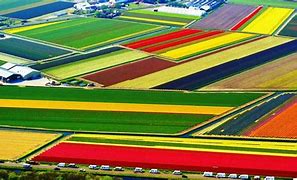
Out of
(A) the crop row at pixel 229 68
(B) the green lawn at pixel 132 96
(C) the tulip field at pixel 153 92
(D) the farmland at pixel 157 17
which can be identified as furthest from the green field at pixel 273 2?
(B) the green lawn at pixel 132 96

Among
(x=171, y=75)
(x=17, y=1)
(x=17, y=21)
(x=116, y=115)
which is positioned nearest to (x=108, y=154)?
(x=116, y=115)

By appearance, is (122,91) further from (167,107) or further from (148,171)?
(148,171)

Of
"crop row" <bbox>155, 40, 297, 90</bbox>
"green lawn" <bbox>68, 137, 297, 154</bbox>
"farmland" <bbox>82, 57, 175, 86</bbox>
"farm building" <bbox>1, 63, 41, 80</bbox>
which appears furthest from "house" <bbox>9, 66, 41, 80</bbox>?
"green lawn" <bbox>68, 137, 297, 154</bbox>

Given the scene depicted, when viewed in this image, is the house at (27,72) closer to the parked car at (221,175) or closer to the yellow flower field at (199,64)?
the yellow flower field at (199,64)

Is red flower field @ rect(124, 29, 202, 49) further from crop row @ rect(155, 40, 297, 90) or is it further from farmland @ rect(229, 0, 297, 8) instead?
farmland @ rect(229, 0, 297, 8)

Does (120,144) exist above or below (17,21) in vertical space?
below

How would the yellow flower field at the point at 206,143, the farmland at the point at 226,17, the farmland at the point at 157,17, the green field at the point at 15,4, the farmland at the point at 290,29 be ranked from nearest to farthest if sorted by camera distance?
the yellow flower field at the point at 206,143 < the farmland at the point at 290,29 < the farmland at the point at 226,17 < the farmland at the point at 157,17 < the green field at the point at 15,4

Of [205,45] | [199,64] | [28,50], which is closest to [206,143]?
[199,64]
